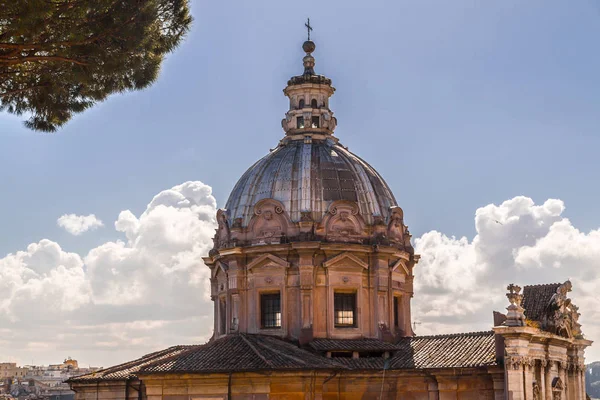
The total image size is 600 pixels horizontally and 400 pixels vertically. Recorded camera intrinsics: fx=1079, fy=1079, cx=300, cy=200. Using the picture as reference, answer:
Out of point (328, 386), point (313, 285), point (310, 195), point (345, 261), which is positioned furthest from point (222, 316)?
point (328, 386)

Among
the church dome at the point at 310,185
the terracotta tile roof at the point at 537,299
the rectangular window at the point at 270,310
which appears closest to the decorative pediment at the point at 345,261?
the church dome at the point at 310,185

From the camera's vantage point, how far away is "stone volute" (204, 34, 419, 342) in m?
41.4

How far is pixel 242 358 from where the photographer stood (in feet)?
123

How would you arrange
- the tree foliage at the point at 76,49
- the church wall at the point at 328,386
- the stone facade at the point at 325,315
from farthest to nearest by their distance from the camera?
the stone facade at the point at 325,315 → the church wall at the point at 328,386 → the tree foliage at the point at 76,49

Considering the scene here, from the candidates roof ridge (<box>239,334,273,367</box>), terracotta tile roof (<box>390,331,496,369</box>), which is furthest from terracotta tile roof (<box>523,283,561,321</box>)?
roof ridge (<box>239,334,273,367</box>)

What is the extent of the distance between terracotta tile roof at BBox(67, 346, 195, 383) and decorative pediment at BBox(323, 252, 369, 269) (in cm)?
666

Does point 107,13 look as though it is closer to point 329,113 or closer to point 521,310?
point 521,310

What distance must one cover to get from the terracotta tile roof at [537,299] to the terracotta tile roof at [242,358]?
8105 mm

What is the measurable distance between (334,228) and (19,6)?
22550 millimetres

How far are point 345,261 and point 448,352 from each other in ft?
17.4

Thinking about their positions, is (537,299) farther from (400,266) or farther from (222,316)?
(222,316)

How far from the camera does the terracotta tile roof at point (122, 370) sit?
40312 millimetres

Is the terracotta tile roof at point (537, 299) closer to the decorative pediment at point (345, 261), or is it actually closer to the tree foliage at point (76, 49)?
the decorative pediment at point (345, 261)

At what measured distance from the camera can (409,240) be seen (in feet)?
147
